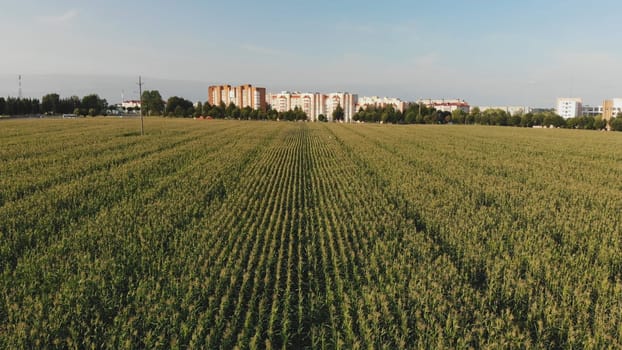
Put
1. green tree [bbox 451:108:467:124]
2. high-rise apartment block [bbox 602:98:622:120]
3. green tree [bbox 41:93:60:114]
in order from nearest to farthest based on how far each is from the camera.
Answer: green tree [bbox 41:93:60:114], green tree [bbox 451:108:467:124], high-rise apartment block [bbox 602:98:622:120]

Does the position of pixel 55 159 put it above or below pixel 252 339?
above

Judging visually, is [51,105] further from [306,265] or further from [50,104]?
[306,265]

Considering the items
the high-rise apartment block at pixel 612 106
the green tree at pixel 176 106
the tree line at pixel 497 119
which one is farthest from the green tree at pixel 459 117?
the green tree at pixel 176 106

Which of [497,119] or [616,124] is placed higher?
[497,119]

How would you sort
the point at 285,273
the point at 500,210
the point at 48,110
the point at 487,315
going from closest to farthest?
the point at 487,315, the point at 285,273, the point at 500,210, the point at 48,110

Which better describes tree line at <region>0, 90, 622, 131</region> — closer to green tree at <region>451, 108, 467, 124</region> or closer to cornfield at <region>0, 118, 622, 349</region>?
green tree at <region>451, 108, 467, 124</region>

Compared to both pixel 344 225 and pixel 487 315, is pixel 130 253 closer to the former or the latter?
pixel 344 225

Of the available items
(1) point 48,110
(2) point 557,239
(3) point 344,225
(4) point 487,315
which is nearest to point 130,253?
(3) point 344,225

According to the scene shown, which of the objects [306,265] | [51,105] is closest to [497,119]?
[306,265]

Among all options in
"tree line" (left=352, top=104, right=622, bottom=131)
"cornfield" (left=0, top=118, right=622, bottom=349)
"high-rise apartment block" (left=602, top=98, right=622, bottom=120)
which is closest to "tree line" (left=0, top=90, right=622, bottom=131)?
"tree line" (left=352, top=104, right=622, bottom=131)
